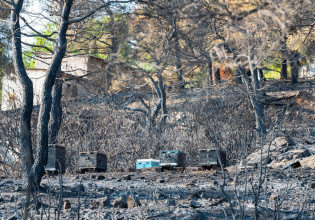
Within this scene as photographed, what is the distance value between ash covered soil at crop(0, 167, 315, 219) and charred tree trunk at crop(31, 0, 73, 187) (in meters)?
0.41

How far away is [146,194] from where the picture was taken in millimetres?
7715

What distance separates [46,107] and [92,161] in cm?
335

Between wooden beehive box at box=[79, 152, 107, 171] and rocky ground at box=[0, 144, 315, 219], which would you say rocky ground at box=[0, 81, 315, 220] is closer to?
rocky ground at box=[0, 144, 315, 219]

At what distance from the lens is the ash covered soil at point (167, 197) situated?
584cm

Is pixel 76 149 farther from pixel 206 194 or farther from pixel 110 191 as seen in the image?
pixel 206 194

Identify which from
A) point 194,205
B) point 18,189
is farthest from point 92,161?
point 194,205

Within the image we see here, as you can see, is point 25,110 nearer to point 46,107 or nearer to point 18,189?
point 46,107

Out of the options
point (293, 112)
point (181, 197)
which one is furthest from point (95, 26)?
point (293, 112)

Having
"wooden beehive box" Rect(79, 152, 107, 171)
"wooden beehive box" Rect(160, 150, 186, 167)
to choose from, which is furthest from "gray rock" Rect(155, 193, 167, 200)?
"wooden beehive box" Rect(79, 152, 107, 171)

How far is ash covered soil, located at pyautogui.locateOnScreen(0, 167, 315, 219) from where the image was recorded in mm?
5844

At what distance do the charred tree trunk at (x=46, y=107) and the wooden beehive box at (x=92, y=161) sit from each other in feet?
10.5

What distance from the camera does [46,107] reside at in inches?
324

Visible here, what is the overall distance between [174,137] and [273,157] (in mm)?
3439

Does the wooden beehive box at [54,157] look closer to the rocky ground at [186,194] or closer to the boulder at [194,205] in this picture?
the rocky ground at [186,194]
